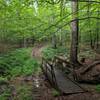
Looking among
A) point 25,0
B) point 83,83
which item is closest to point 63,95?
point 83,83

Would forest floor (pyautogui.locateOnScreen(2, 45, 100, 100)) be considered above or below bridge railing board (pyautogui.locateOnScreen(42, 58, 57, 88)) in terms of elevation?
below

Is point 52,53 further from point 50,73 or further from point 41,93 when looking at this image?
point 41,93

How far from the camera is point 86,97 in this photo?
24.6ft

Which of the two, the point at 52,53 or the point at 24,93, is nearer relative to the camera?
the point at 24,93

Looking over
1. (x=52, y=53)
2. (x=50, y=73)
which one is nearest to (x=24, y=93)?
(x=50, y=73)

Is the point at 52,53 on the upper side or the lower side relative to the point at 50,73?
lower

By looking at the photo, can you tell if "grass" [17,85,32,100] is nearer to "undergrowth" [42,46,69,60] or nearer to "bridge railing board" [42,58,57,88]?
"bridge railing board" [42,58,57,88]

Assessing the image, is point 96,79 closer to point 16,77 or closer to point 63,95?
point 63,95

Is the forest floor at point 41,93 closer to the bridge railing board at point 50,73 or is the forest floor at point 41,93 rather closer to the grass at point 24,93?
the grass at point 24,93

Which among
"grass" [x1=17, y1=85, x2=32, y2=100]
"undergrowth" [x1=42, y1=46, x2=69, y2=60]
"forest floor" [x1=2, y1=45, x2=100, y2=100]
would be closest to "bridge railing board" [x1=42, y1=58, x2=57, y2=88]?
"forest floor" [x1=2, y1=45, x2=100, y2=100]

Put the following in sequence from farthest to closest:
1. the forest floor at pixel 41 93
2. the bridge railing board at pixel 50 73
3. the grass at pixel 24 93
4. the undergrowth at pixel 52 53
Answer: the undergrowth at pixel 52 53, the bridge railing board at pixel 50 73, the grass at pixel 24 93, the forest floor at pixel 41 93

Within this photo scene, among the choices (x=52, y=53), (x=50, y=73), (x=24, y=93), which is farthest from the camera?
(x=52, y=53)

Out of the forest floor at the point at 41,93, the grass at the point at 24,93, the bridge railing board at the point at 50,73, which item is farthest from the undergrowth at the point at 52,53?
the grass at the point at 24,93

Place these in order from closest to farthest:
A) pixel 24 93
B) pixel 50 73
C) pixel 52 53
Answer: pixel 24 93
pixel 50 73
pixel 52 53
